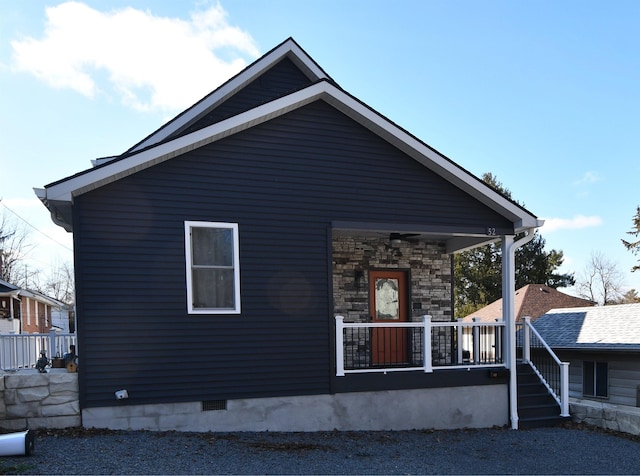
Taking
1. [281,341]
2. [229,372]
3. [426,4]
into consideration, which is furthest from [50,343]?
[426,4]

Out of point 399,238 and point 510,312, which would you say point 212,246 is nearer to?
point 399,238

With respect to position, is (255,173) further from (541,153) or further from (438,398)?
(541,153)

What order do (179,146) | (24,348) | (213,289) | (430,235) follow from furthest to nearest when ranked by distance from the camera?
(430,235)
(24,348)
(213,289)
(179,146)

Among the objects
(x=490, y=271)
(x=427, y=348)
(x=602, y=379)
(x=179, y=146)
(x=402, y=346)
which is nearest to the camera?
(x=179, y=146)

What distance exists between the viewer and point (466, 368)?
8203 mm

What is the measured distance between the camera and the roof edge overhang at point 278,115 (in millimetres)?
6227

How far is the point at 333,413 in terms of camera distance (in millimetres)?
7340

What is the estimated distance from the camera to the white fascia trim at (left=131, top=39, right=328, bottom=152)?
881cm

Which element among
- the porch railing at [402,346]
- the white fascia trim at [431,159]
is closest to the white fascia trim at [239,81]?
the white fascia trim at [431,159]

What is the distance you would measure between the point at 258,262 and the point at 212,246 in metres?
0.73

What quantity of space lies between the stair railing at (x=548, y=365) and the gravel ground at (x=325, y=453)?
3.32ft

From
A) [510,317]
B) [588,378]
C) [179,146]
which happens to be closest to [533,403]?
[510,317]

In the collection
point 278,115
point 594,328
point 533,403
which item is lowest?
point 533,403

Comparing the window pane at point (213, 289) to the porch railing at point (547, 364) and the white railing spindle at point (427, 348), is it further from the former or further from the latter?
the porch railing at point (547, 364)
